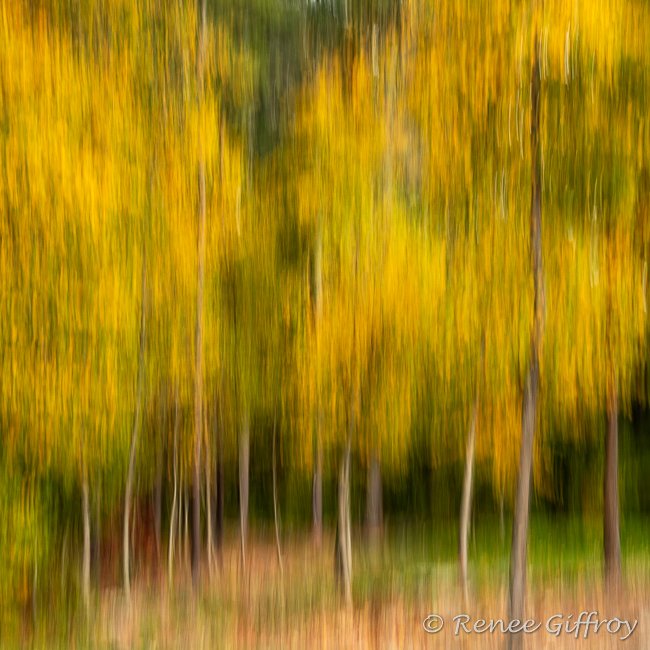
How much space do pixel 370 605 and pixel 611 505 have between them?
397 cm

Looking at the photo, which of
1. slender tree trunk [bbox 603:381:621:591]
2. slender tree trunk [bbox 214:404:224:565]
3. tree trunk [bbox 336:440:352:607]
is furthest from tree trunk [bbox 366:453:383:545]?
slender tree trunk [bbox 603:381:621:591]

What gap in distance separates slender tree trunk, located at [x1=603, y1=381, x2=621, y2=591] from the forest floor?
0.79 feet

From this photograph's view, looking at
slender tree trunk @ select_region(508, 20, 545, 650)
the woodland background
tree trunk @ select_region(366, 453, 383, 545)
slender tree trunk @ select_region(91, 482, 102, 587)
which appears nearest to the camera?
slender tree trunk @ select_region(508, 20, 545, 650)

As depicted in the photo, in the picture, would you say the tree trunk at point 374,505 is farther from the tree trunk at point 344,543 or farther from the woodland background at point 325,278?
the tree trunk at point 344,543

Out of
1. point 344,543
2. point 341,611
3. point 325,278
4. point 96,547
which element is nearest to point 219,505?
point 96,547

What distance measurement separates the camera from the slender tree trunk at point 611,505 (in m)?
11.2

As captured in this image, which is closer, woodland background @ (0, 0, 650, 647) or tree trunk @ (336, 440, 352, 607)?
woodland background @ (0, 0, 650, 647)

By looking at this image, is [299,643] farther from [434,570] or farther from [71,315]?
[71,315]

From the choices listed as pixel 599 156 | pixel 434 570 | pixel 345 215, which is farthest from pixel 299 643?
pixel 599 156

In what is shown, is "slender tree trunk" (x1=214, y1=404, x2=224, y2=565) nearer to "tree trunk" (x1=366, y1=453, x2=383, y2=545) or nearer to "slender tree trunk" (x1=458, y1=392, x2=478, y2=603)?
"tree trunk" (x1=366, y1=453, x2=383, y2=545)

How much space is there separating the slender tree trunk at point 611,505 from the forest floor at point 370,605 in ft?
0.79

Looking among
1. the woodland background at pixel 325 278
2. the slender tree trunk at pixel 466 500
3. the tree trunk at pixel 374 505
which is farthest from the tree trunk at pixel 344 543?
the tree trunk at pixel 374 505

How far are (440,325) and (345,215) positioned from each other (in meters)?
2.19

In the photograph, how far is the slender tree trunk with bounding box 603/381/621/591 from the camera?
1121 cm
